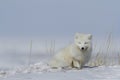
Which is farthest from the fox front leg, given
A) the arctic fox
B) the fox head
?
the fox head

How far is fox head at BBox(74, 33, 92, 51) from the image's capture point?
320 inches

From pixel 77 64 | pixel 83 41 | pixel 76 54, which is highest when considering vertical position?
pixel 83 41

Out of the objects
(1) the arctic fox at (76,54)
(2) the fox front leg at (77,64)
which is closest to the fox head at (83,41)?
(1) the arctic fox at (76,54)

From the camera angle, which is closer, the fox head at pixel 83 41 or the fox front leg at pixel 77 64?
the fox head at pixel 83 41

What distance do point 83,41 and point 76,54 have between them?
351 millimetres

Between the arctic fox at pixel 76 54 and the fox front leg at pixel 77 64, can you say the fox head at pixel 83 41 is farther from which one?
the fox front leg at pixel 77 64

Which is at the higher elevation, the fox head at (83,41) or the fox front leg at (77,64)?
the fox head at (83,41)

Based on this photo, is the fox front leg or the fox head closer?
the fox head

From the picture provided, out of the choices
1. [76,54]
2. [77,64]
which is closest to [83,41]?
[76,54]

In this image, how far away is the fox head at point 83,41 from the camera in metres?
8.13

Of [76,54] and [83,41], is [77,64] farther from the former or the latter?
[83,41]

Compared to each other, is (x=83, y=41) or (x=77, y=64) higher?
(x=83, y=41)

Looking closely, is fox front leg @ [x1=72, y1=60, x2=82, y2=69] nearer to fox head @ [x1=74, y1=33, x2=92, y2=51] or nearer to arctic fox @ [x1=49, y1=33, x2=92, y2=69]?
arctic fox @ [x1=49, y1=33, x2=92, y2=69]

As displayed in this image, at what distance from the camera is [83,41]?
26.8ft
